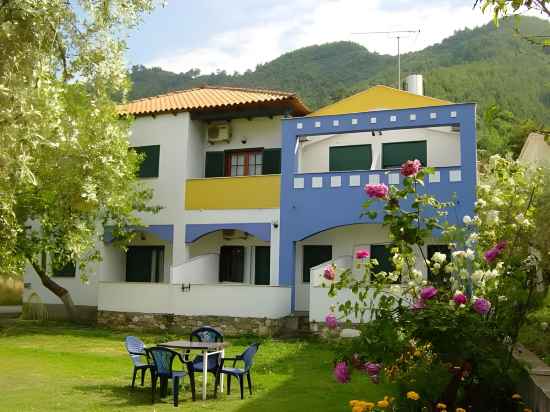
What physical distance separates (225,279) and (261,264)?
143 cm

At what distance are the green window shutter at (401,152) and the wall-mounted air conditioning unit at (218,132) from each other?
17.2 ft

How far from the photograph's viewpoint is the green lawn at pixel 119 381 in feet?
28.3

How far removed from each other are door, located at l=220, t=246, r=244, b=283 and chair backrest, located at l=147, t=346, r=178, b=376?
35.8 feet

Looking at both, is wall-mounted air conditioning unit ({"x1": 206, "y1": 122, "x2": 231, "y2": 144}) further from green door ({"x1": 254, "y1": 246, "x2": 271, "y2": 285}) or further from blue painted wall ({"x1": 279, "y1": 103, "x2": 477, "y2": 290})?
green door ({"x1": 254, "y1": 246, "x2": 271, "y2": 285})

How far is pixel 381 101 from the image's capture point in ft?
64.3

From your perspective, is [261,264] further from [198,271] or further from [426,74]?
[426,74]

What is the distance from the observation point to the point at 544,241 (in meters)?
15.2

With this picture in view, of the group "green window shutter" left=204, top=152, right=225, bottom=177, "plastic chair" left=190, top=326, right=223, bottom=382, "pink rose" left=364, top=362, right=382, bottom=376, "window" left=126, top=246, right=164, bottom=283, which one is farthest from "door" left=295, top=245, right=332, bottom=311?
"pink rose" left=364, top=362, right=382, bottom=376

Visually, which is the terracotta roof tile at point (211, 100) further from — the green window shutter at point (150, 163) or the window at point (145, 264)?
the window at point (145, 264)

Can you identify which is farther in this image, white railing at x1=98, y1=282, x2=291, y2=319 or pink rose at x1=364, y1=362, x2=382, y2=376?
white railing at x1=98, y1=282, x2=291, y2=319

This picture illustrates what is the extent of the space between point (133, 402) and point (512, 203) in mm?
5956

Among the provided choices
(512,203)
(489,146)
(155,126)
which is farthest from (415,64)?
(512,203)

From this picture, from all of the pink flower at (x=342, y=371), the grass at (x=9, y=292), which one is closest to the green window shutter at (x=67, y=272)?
the grass at (x=9, y=292)

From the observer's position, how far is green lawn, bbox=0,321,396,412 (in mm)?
8641
